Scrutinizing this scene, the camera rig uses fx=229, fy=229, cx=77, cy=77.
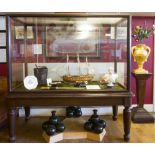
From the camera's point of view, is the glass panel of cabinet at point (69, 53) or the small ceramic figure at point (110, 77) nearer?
the glass panel of cabinet at point (69, 53)

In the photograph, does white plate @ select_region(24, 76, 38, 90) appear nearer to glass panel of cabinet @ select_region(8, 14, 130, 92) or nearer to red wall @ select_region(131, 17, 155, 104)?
glass panel of cabinet @ select_region(8, 14, 130, 92)

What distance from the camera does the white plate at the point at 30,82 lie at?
2499mm

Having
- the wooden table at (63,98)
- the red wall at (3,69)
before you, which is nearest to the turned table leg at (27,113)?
the red wall at (3,69)

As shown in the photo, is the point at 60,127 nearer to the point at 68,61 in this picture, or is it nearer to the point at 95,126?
the point at 95,126

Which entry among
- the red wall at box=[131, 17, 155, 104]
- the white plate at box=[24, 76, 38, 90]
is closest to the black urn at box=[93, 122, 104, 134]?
the white plate at box=[24, 76, 38, 90]

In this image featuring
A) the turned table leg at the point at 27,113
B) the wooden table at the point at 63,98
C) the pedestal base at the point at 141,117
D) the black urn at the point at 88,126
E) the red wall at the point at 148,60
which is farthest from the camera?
the red wall at the point at 148,60

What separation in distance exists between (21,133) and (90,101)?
1033mm

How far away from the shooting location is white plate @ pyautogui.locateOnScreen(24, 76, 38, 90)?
8.20 feet

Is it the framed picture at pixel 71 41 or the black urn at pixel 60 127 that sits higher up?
the framed picture at pixel 71 41

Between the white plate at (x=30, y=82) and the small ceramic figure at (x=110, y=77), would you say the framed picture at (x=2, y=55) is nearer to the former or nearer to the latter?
the white plate at (x=30, y=82)

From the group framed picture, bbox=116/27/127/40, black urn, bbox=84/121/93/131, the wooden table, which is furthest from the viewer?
black urn, bbox=84/121/93/131

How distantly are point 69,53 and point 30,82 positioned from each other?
0.69 metres

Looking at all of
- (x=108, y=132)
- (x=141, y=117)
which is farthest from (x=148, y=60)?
(x=108, y=132)

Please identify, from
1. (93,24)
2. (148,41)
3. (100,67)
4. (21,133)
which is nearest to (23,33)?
(93,24)
